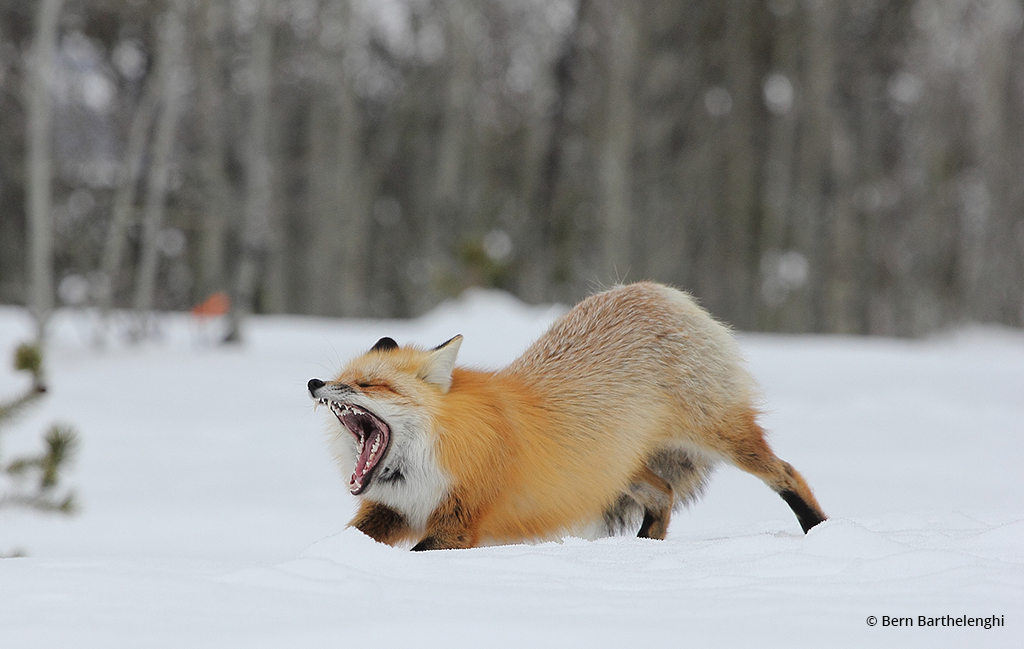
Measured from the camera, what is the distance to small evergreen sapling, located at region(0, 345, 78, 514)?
12.9 ft

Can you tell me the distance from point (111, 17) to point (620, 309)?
11368 mm

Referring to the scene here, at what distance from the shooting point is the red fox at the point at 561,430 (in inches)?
126

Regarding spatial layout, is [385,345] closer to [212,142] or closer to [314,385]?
[314,385]

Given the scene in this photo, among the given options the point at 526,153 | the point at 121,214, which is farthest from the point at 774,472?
the point at 526,153

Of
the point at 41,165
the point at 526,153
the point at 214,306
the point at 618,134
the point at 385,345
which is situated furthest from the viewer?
the point at 526,153

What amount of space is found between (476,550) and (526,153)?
25182mm

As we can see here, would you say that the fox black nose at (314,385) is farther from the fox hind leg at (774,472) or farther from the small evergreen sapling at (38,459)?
the fox hind leg at (774,472)

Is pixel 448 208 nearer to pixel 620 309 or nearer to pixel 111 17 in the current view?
pixel 111 17

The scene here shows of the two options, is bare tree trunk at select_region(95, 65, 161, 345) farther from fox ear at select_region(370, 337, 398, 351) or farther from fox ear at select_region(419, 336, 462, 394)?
fox ear at select_region(419, 336, 462, 394)

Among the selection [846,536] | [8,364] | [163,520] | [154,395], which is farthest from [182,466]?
[846,536]

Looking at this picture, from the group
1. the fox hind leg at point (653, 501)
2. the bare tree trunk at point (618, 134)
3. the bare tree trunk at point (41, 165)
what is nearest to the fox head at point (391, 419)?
the fox hind leg at point (653, 501)

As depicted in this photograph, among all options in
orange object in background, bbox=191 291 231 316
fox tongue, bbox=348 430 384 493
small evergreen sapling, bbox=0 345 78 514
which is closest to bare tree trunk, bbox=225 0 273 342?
orange object in background, bbox=191 291 231 316

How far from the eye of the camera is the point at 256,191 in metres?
12.6

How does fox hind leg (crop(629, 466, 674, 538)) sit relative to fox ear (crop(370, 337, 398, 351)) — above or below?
below
